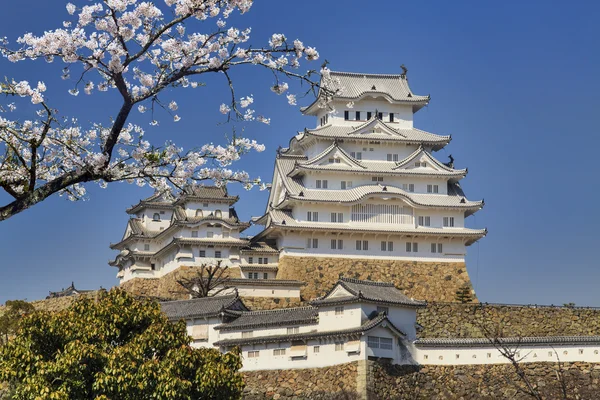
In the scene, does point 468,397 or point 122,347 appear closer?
point 122,347

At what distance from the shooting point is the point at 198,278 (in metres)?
48.0

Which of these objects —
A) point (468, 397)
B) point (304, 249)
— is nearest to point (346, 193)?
point (304, 249)

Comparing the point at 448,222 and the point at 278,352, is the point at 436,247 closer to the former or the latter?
the point at 448,222

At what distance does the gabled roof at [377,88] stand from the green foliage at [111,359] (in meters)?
30.4

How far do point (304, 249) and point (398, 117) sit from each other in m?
10.9

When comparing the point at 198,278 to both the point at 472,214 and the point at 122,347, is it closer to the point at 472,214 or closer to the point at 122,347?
the point at 472,214

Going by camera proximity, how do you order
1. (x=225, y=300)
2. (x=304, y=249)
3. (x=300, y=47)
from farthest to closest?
(x=304, y=249) < (x=225, y=300) < (x=300, y=47)

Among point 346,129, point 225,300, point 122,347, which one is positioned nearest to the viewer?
point 122,347

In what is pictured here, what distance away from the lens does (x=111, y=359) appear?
2386cm

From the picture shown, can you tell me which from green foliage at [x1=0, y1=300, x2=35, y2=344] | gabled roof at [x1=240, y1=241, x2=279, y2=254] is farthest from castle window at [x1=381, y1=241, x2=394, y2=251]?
green foliage at [x1=0, y1=300, x2=35, y2=344]

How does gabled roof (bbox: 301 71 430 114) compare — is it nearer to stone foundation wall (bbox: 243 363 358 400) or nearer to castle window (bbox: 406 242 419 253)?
castle window (bbox: 406 242 419 253)

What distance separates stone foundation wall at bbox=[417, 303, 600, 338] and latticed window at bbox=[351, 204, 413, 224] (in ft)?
29.1

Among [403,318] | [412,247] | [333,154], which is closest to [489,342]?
[403,318]

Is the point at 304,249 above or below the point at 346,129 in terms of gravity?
below
